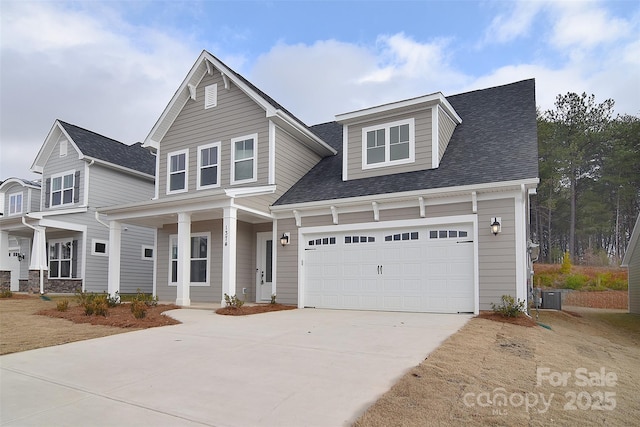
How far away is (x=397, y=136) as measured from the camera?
A: 1310 centimetres

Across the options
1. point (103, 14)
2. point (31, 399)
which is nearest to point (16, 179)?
point (103, 14)

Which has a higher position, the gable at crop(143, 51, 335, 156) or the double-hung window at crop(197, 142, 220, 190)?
the gable at crop(143, 51, 335, 156)

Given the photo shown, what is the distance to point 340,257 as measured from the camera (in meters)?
12.6

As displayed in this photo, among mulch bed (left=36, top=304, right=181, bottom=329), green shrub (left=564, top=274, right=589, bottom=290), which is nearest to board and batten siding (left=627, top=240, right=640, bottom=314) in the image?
green shrub (left=564, top=274, right=589, bottom=290)

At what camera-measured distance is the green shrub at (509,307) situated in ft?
31.8

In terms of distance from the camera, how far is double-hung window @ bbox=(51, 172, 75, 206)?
19969 mm

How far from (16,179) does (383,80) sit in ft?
69.3

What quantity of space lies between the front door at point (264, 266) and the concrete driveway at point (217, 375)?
212 inches

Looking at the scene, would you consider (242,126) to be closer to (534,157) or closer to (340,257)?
(340,257)

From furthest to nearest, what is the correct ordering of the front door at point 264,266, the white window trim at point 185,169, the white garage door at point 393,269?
the white window trim at point 185,169
the front door at point 264,266
the white garage door at point 393,269

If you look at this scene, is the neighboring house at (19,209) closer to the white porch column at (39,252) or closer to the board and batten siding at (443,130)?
the white porch column at (39,252)

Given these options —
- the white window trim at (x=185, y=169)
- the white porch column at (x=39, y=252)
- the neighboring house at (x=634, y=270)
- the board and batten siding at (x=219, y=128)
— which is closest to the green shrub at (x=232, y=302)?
the board and batten siding at (x=219, y=128)

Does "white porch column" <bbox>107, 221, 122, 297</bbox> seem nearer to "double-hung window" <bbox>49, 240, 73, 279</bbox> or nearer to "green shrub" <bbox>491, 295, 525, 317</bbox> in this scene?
"double-hung window" <bbox>49, 240, 73, 279</bbox>

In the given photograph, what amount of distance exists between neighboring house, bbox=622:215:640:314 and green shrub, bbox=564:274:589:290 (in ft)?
17.9
